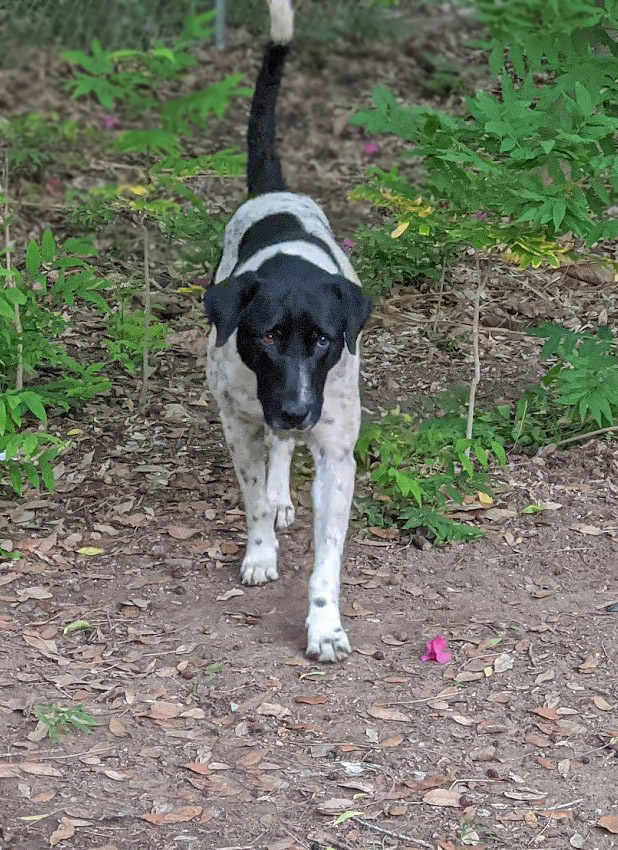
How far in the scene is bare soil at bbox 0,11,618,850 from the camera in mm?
3439

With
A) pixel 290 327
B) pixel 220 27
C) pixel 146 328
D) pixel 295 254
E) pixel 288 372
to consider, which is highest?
pixel 220 27

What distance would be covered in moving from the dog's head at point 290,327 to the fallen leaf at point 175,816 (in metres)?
1.29

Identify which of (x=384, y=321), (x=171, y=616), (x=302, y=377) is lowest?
(x=171, y=616)

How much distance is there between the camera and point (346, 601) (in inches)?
182

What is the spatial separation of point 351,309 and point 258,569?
3.82ft

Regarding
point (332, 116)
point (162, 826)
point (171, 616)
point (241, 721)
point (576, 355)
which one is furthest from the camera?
point (332, 116)

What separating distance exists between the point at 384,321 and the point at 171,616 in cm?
277

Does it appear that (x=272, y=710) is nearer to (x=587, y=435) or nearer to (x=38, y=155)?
(x=587, y=435)

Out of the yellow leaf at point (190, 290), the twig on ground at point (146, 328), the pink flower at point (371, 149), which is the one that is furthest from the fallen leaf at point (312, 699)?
the pink flower at point (371, 149)

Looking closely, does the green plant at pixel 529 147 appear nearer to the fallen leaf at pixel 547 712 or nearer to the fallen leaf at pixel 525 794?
the fallen leaf at pixel 547 712

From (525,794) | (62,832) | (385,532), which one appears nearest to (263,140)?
(385,532)

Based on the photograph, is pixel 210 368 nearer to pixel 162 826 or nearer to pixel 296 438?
pixel 296 438

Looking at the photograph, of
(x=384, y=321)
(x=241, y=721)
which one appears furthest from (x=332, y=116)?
(x=241, y=721)

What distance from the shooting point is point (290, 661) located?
166 inches
